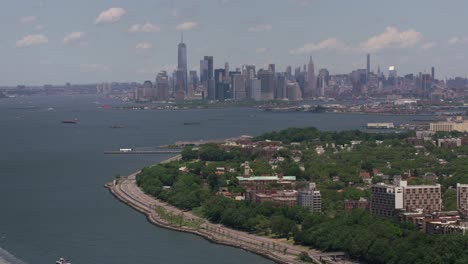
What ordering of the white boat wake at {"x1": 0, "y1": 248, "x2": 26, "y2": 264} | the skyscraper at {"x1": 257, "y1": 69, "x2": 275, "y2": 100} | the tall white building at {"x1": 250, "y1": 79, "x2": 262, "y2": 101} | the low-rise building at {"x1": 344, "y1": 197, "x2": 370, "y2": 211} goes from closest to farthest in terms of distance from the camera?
1. the white boat wake at {"x1": 0, "y1": 248, "x2": 26, "y2": 264}
2. the low-rise building at {"x1": 344, "y1": 197, "x2": 370, "y2": 211}
3. the tall white building at {"x1": 250, "y1": 79, "x2": 262, "y2": 101}
4. the skyscraper at {"x1": 257, "y1": 69, "x2": 275, "y2": 100}

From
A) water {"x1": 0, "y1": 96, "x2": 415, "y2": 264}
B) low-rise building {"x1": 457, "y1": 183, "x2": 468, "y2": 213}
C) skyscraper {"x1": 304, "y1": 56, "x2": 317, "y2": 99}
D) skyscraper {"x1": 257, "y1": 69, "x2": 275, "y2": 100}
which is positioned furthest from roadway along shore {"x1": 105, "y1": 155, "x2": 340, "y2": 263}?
skyscraper {"x1": 304, "y1": 56, "x2": 317, "y2": 99}

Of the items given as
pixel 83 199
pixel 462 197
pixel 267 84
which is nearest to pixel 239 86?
pixel 267 84

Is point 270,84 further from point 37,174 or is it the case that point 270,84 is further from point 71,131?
point 37,174

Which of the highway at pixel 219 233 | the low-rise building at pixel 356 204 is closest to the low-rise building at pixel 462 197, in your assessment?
the low-rise building at pixel 356 204

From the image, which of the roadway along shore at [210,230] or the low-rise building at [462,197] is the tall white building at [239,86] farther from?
the low-rise building at [462,197]

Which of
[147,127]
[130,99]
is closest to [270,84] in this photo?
[130,99]

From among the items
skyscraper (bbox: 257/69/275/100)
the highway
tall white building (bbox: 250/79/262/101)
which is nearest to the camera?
the highway

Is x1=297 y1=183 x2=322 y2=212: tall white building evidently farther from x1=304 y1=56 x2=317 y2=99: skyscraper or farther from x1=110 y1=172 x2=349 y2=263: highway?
x1=304 y1=56 x2=317 y2=99: skyscraper
